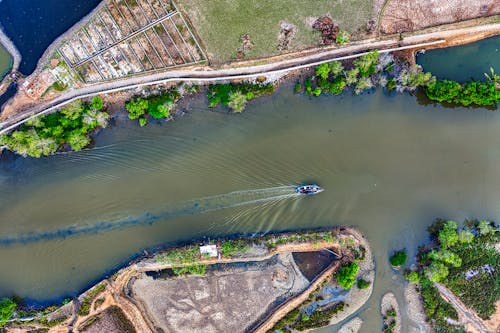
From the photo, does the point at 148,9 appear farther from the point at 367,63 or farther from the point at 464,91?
the point at 464,91

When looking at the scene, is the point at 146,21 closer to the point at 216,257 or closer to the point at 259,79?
the point at 259,79

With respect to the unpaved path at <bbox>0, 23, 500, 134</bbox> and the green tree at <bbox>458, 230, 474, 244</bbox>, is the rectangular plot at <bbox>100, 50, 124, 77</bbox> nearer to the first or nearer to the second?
the unpaved path at <bbox>0, 23, 500, 134</bbox>

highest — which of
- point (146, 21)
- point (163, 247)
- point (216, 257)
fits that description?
point (146, 21)

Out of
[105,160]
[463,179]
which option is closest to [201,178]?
[105,160]

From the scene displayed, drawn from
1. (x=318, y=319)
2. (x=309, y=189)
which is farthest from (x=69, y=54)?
(x=318, y=319)

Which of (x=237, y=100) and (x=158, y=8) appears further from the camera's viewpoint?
(x=237, y=100)

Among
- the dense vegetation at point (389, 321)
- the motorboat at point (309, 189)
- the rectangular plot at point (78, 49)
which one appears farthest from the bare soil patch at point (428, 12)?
the rectangular plot at point (78, 49)

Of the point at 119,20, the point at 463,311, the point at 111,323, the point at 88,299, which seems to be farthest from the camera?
the point at 111,323
